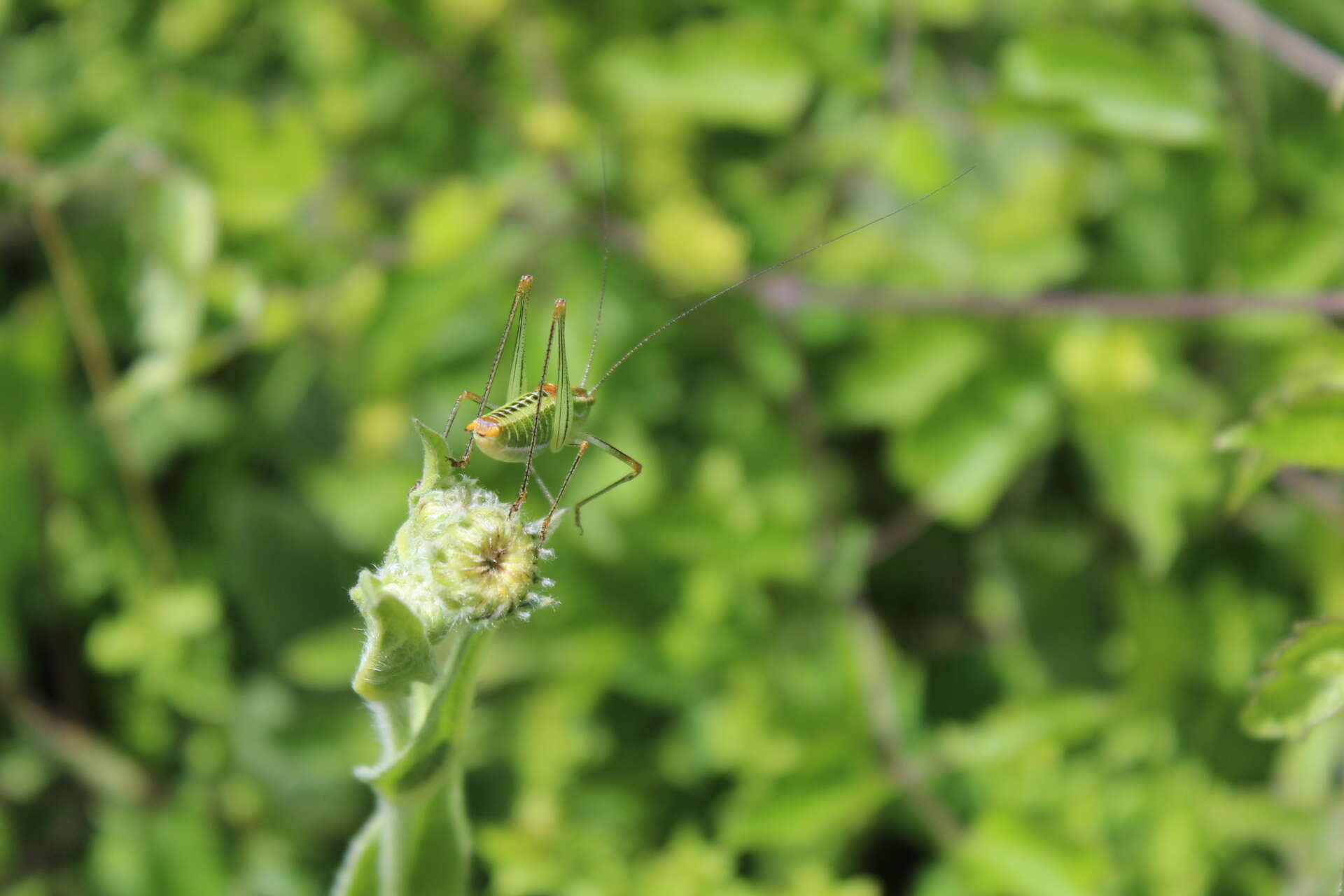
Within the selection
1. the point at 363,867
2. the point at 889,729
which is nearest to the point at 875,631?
the point at 889,729

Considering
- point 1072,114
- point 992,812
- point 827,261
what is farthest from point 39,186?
point 992,812

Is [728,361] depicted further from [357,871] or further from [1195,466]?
[357,871]

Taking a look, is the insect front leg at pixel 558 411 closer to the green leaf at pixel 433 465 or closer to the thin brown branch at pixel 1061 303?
the green leaf at pixel 433 465

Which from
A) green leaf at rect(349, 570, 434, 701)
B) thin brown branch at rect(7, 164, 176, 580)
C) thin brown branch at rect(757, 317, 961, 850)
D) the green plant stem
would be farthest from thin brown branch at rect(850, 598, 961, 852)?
thin brown branch at rect(7, 164, 176, 580)

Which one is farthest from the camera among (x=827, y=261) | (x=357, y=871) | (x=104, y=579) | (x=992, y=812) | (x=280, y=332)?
(x=104, y=579)

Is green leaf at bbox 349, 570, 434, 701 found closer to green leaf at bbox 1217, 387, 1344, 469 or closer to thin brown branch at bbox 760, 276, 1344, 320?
green leaf at bbox 1217, 387, 1344, 469

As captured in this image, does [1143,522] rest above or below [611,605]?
below

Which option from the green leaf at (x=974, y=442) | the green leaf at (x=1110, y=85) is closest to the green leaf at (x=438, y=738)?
the green leaf at (x=974, y=442)
